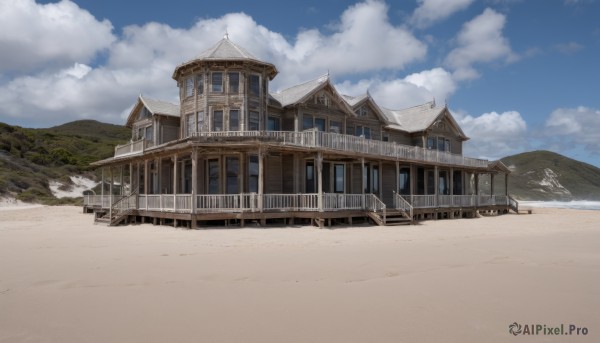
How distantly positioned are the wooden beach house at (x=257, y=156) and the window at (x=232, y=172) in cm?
5

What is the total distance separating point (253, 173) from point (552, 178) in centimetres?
16463

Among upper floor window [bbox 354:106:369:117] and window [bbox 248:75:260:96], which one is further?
upper floor window [bbox 354:106:369:117]

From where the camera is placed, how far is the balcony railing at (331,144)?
70.5 ft

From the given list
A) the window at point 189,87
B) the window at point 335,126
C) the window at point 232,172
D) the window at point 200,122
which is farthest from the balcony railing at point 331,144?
the window at point 189,87

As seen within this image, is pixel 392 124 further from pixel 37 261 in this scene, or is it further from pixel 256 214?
pixel 37 261

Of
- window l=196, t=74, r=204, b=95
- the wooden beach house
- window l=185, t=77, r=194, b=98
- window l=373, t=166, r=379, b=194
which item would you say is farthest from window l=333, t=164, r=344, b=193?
window l=185, t=77, r=194, b=98

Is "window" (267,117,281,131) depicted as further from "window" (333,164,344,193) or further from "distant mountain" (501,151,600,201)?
"distant mountain" (501,151,600,201)

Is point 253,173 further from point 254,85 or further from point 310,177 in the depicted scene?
point 254,85

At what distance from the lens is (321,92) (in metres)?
26.5

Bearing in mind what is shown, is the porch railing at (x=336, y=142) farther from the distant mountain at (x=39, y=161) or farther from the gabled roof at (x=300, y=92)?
the distant mountain at (x=39, y=161)

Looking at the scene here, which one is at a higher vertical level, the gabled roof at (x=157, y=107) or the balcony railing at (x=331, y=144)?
the gabled roof at (x=157, y=107)

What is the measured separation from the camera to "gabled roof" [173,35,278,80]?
24.0 metres

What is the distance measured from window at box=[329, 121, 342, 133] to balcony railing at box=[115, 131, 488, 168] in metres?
3.09

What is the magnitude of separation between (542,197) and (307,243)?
130 meters
